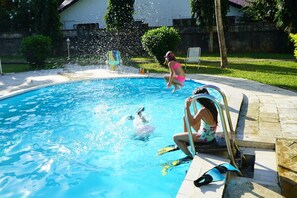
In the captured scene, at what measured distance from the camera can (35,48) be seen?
17734 mm

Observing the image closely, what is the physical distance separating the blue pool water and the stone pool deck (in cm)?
133

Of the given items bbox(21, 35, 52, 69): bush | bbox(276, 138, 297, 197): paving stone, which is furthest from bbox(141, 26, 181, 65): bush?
bbox(276, 138, 297, 197): paving stone

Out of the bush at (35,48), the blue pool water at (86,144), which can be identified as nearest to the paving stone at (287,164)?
the blue pool water at (86,144)

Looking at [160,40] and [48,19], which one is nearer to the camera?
[160,40]

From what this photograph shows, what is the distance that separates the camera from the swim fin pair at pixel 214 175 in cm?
438

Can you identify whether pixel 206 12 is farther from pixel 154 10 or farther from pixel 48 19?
pixel 48 19

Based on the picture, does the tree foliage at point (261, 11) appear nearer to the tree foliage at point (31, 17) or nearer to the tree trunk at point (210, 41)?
the tree trunk at point (210, 41)

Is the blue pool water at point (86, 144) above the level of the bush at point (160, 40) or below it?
below

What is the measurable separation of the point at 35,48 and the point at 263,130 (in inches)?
584

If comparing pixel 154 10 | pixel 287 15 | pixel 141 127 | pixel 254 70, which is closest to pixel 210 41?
pixel 287 15

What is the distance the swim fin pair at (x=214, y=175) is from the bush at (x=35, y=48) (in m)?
15.6

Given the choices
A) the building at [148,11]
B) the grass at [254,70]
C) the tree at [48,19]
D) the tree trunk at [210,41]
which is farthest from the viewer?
the building at [148,11]

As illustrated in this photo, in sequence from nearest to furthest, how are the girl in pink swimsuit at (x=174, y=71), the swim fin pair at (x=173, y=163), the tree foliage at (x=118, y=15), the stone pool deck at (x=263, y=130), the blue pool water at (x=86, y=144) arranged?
the stone pool deck at (x=263, y=130)
the swim fin pair at (x=173, y=163)
the blue pool water at (x=86, y=144)
the girl in pink swimsuit at (x=174, y=71)
the tree foliage at (x=118, y=15)

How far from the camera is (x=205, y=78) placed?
12742 millimetres
